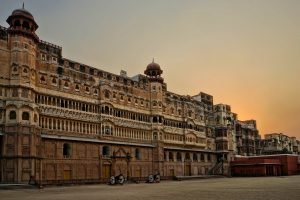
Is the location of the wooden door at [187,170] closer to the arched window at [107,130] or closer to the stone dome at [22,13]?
the arched window at [107,130]

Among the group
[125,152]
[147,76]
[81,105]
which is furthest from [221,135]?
[81,105]

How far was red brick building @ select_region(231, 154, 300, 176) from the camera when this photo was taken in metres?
81.0

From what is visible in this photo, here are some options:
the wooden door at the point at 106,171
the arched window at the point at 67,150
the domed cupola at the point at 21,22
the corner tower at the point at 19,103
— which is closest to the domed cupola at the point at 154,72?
the wooden door at the point at 106,171

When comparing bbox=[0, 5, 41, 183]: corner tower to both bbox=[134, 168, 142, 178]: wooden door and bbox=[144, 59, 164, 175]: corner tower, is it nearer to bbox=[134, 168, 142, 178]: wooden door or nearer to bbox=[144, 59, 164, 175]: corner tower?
bbox=[134, 168, 142, 178]: wooden door

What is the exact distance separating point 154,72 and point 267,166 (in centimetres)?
3531

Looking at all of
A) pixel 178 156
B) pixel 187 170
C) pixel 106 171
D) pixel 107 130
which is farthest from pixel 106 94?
pixel 187 170

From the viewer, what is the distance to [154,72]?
73.2 m

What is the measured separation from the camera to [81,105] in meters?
57.5

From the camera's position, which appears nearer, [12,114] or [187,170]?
[12,114]

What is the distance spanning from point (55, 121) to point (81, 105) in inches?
240

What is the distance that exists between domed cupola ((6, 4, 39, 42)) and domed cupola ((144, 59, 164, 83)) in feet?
90.1

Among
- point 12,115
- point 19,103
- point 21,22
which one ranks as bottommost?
point 12,115

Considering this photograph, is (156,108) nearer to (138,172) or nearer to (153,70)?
(153,70)

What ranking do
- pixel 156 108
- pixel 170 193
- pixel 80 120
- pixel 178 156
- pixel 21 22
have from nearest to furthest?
pixel 170 193, pixel 21 22, pixel 80 120, pixel 156 108, pixel 178 156
